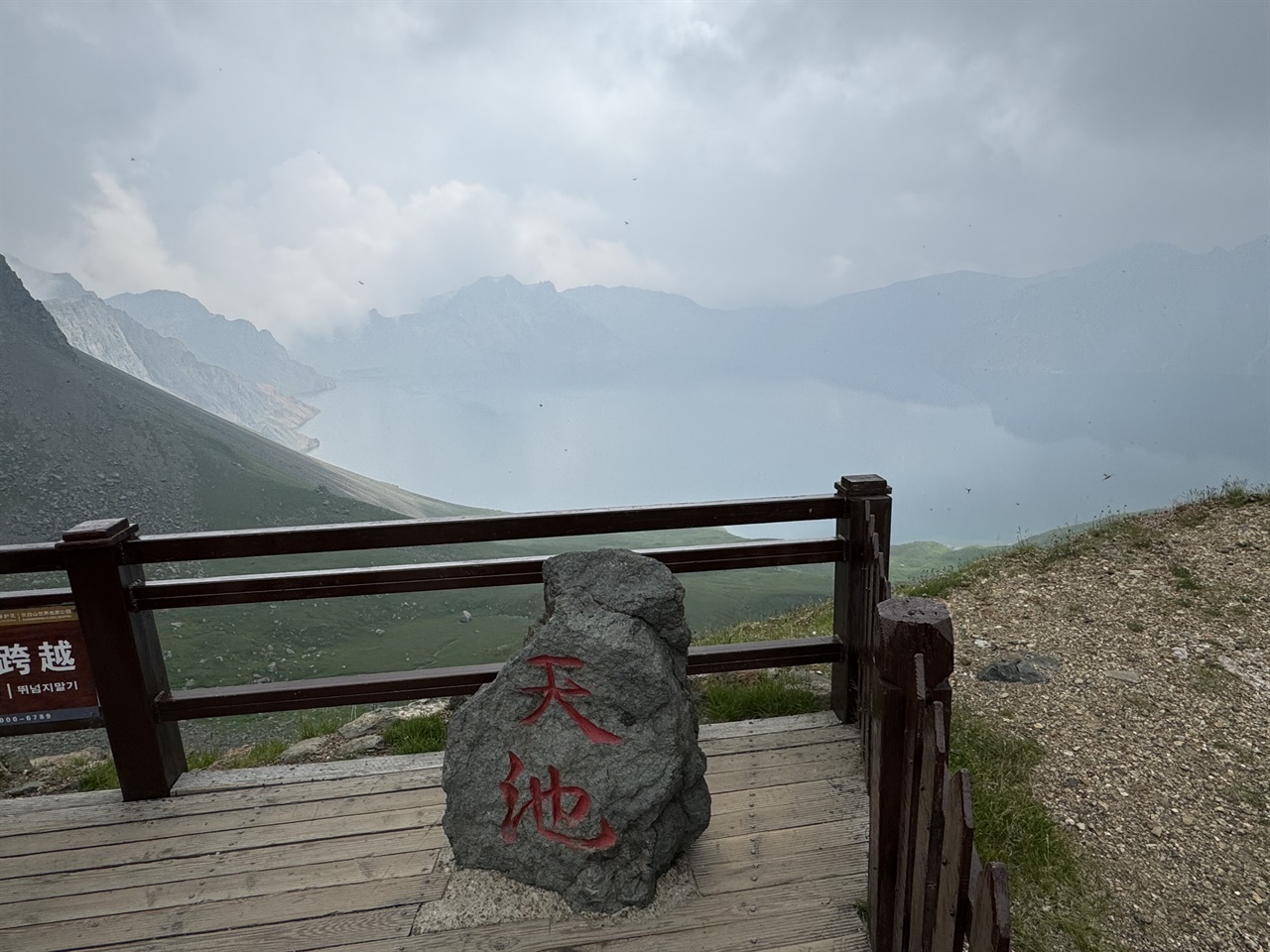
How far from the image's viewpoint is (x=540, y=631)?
3.27m

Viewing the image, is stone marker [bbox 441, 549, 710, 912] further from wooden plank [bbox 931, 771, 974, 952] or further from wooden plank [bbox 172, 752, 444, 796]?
wooden plank [bbox 931, 771, 974, 952]

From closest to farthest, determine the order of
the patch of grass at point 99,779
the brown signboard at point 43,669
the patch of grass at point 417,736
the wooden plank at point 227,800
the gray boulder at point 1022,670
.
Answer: the brown signboard at point 43,669 < the wooden plank at point 227,800 < the patch of grass at point 99,779 < the patch of grass at point 417,736 < the gray boulder at point 1022,670

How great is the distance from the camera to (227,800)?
414 cm

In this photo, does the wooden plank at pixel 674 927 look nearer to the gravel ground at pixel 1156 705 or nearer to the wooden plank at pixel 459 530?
the gravel ground at pixel 1156 705

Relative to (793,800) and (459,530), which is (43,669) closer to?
(459,530)

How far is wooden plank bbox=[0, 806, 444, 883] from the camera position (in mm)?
3705

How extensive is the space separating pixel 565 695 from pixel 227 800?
7.66ft

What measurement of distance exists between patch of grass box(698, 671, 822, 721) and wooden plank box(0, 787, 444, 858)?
79.3 inches

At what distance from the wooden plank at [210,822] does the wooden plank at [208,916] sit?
54cm

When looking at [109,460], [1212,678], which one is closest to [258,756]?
[1212,678]

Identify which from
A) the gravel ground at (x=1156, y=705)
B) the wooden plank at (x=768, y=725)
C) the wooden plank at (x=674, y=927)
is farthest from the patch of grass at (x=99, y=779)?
the gravel ground at (x=1156, y=705)

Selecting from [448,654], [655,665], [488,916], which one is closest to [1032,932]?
[655,665]

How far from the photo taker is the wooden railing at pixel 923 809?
1910 millimetres

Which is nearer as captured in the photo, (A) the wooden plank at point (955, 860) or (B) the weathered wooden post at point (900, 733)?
(A) the wooden plank at point (955, 860)
